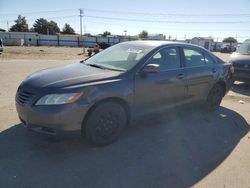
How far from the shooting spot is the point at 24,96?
3.68 m

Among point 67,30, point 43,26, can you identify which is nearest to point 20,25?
point 43,26

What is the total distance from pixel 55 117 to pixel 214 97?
4.07 metres

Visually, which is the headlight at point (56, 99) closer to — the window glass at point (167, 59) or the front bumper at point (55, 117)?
the front bumper at point (55, 117)

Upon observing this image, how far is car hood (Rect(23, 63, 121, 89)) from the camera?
3.62 m

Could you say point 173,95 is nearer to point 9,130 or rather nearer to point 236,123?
point 236,123

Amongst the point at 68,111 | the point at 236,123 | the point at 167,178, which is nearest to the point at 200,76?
the point at 236,123

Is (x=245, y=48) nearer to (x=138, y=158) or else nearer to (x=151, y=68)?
(x=151, y=68)

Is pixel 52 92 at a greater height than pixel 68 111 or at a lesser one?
greater

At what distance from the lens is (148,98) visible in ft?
14.3

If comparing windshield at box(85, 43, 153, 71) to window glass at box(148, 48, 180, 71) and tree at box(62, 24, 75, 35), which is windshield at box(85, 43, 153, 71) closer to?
window glass at box(148, 48, 180, 71)

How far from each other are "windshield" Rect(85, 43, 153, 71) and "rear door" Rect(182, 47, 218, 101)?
3.41 ft

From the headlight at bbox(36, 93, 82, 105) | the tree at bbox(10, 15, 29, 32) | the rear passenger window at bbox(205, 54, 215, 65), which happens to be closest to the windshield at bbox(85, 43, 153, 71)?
the headlight at bbox(36, 93, 82, 105)

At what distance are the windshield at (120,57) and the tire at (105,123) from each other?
2.45 ft

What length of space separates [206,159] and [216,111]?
274 centimetres
